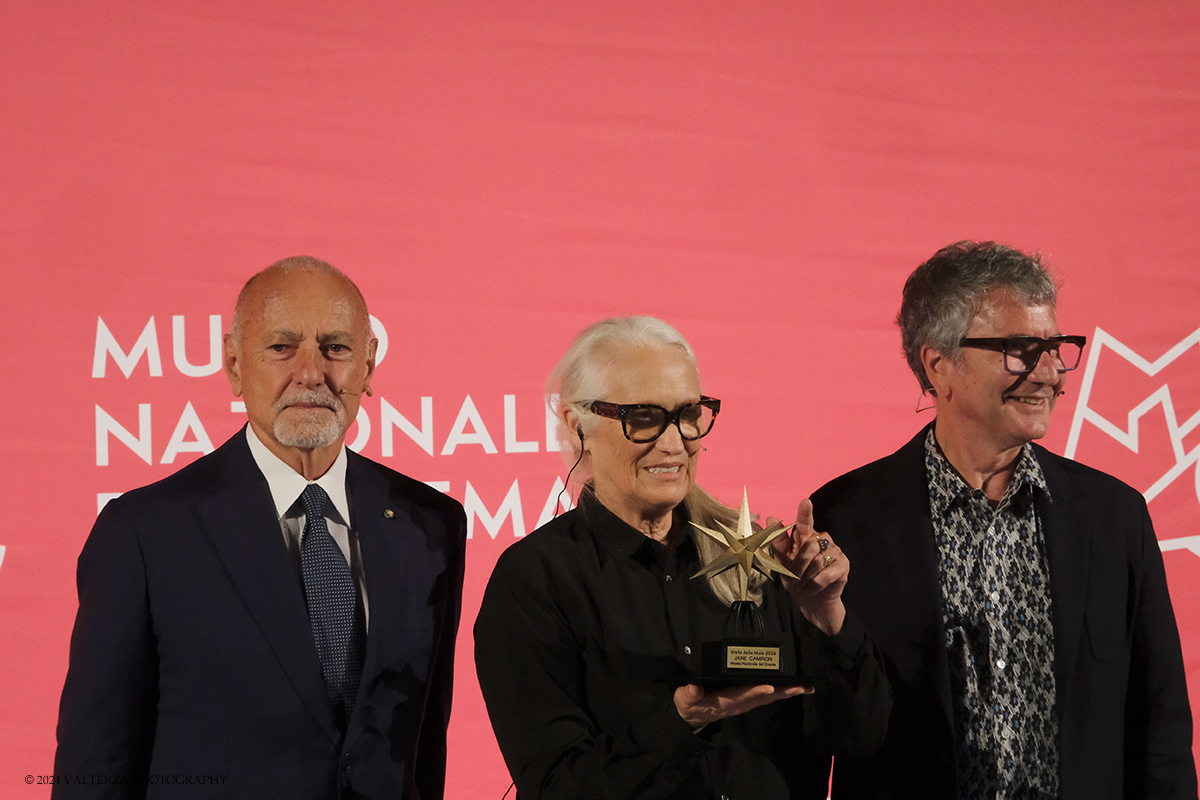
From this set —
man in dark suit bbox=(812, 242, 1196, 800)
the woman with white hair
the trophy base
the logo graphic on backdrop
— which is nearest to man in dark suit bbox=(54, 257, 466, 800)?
the woman with white hair

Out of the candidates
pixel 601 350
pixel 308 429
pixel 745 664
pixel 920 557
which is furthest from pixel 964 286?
pixel 308 429

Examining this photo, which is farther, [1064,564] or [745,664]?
[1064,564]

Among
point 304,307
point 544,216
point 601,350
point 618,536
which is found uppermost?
point 544,216

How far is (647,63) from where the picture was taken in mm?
3250

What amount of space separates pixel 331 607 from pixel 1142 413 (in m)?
2.74

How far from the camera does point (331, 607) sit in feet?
6.84

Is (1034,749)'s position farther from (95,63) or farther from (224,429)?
(95,63)

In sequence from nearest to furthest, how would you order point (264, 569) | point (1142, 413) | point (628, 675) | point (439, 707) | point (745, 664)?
point (745, 664)
point (628, 675)
point (264, 569)
point (439, 707)
point (1142, 413)

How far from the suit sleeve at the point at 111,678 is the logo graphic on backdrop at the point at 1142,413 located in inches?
111

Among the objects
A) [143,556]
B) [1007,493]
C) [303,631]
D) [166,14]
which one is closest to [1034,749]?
[1007,493]

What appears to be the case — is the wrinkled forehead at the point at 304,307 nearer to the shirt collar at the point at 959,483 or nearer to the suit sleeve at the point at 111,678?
the suit sleeve at the point at 111,678

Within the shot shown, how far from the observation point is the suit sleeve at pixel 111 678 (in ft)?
6.44

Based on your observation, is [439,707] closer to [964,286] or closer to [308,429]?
[308,429]

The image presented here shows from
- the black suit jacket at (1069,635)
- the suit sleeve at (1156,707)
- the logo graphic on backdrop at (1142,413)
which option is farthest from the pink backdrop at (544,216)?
the suit sleeve at (1156,707)
